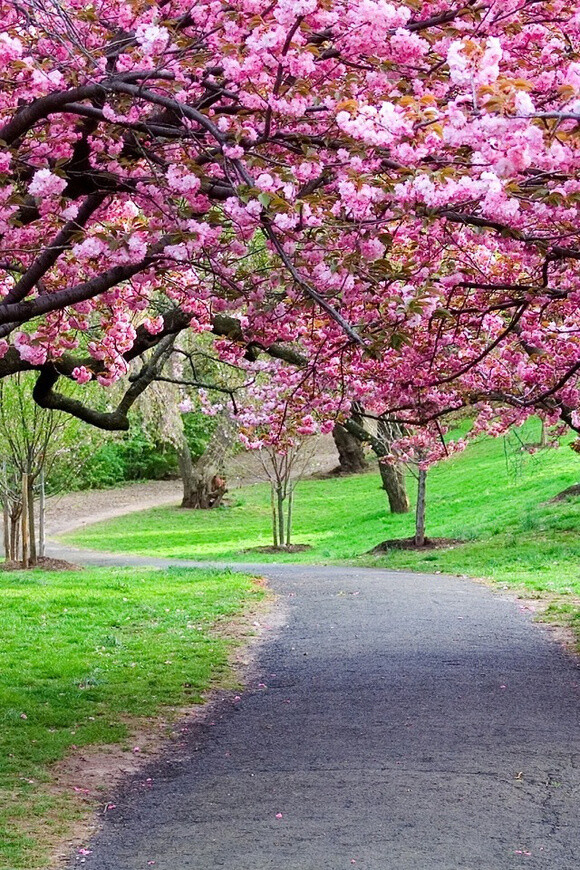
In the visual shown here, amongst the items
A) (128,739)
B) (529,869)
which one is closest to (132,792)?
(128,739)

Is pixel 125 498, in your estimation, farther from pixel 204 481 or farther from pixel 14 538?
pixel 14 538

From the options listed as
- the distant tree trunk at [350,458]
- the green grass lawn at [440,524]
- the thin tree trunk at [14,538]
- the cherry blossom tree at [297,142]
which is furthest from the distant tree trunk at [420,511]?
the distant tree trunk at [350,458]

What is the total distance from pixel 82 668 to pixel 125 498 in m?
29.7

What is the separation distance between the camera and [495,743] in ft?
22.2

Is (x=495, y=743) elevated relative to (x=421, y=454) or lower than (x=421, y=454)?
lower

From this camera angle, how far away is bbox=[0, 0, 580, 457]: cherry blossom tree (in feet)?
14.8

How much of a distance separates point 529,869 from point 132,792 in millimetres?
2398

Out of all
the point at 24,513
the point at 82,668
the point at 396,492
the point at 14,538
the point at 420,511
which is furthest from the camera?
the point at 396,492

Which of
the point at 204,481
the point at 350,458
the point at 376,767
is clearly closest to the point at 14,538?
the point at 204,481

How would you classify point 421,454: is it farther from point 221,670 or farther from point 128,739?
point 128,739

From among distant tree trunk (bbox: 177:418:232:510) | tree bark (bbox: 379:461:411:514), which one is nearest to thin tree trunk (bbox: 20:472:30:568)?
tree bark (bbox: 379:461:411:514)

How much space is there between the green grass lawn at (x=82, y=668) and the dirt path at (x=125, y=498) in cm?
1743

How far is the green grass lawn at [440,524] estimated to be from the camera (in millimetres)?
17688

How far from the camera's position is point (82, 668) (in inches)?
369
